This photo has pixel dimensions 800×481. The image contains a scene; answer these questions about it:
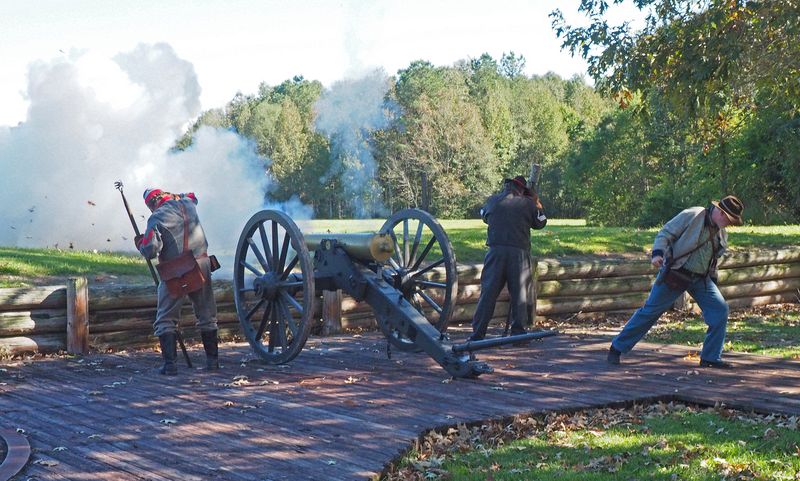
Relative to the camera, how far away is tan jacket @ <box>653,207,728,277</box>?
8930 mm

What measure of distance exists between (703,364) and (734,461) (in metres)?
3.39

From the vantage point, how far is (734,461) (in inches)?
229

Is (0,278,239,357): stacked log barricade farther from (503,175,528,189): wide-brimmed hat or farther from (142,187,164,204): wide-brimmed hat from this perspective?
(503,175,528,189): wide-brimmed hat

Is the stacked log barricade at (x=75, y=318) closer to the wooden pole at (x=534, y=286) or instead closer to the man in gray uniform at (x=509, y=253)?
A: the man in gray uniform at (x=509, y=253)

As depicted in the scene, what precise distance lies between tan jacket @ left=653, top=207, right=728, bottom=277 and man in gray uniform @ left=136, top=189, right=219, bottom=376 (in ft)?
12.7

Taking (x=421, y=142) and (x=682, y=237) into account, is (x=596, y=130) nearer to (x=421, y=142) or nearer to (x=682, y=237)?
(x=421, y=142)

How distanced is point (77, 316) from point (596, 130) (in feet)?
137

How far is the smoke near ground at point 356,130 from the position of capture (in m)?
40.7

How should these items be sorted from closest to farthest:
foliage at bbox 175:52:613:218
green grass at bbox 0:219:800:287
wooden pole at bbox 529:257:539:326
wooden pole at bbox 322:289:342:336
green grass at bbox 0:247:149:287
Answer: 1. wooden pole at bbox 322:289:342:336
2. wooden pole at bbox 529:257:539:326
3. green grass at bbox 0:247:149:287
4. green grass at bbox 0:219:800:287
5. foliage at bbox 175:52:613:218

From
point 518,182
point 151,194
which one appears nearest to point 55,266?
point 151,194

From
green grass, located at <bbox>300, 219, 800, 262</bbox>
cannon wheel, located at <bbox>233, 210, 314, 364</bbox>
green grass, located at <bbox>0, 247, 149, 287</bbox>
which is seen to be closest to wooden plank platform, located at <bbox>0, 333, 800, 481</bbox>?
cannon wheel, located at <bbox>233, 210, 314, 364</bbox>

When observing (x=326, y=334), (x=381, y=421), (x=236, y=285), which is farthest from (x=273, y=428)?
(x=326, y=334)

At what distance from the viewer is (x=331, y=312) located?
11.7 m

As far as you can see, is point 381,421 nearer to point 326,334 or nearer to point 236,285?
point 236,285
